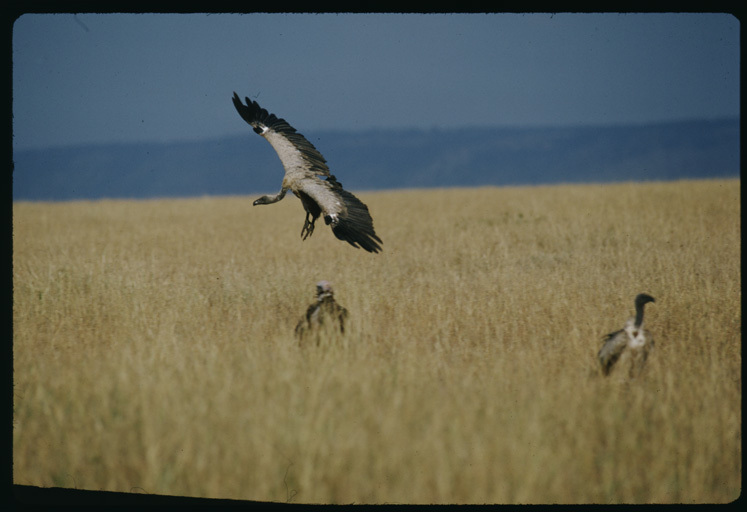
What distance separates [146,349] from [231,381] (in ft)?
4.76

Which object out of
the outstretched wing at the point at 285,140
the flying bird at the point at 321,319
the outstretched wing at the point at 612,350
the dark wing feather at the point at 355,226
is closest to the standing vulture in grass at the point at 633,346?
the outstretched wing at the point at 612,350

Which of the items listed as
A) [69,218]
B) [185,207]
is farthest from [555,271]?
[185,207]

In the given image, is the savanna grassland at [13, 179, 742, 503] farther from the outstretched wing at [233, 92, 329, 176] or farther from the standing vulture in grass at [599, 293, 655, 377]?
the outstretched wing at [233, 92, 329, 176]

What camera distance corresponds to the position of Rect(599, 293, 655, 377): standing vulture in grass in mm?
4992

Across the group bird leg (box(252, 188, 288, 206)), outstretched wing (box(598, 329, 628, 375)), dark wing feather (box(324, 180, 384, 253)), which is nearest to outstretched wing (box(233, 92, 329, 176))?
bird leg (box(252, 188, 288, 206))

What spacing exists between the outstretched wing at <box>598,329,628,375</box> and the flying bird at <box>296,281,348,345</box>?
96.7 inches

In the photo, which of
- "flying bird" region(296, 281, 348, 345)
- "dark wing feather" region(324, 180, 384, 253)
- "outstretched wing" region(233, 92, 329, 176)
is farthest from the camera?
"outstretched wing" region(233, 92, 329, 176)

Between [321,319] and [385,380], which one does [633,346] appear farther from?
[321,319]

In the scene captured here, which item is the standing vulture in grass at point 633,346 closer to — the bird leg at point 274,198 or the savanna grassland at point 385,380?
the savanna grassland at point 385,380

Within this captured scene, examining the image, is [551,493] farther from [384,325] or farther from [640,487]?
[384,325]

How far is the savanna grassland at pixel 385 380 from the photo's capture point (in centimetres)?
395

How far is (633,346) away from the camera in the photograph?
4.99 metres

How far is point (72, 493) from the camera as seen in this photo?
4160mm

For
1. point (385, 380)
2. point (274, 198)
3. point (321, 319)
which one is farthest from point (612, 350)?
point (274, 198)
